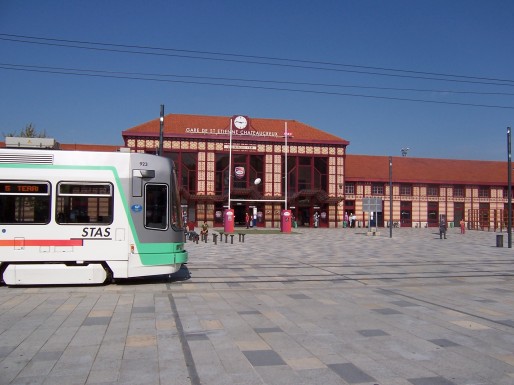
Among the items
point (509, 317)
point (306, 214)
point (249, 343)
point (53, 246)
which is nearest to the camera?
point (249, 343)

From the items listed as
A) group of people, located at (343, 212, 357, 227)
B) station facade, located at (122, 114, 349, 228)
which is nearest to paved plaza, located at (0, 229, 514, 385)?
station facade, located at (122, 114, 349, 228)

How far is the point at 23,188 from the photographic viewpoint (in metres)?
11.7

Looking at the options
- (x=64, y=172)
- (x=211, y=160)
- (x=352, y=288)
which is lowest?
(x=352, y=288)

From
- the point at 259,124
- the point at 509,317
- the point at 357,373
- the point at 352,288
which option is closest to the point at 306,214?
the point at 259,124

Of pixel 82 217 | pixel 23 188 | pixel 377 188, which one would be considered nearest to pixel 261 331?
pixel 82 217

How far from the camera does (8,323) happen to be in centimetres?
810

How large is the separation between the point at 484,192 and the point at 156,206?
55.7m

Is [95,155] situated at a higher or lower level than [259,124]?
lower

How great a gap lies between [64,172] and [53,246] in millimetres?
1801

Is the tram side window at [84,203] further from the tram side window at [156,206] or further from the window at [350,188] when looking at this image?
the window at [350,188]

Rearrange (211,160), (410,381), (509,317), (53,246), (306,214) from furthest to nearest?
(306,214), (211,160), (53,246), (509,317), (410,381)

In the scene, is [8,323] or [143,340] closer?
[143,340]

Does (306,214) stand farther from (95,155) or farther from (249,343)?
(249,343)

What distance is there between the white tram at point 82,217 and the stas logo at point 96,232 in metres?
0.02
